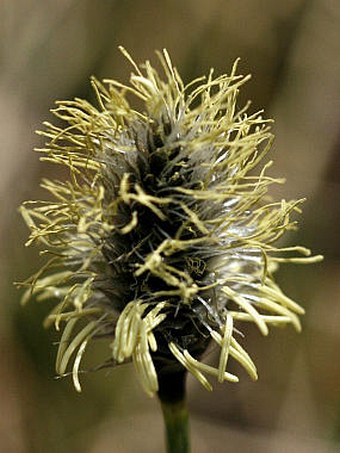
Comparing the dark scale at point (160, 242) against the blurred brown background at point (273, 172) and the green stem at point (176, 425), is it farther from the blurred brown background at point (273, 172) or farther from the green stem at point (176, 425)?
the blurred brown background at point (273, 172)

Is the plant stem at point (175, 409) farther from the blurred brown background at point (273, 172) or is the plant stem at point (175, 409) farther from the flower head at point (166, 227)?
the blurred brown background at point (273, 172)

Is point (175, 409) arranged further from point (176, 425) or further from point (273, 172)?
point (273, 172)

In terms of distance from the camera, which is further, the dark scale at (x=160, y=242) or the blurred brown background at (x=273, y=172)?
the blurred brown background at (x=273, y=172)

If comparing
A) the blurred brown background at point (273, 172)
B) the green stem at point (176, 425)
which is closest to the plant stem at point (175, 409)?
the green stem at point (176, 425)

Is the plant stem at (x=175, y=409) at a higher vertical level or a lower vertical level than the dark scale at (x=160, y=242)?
lower

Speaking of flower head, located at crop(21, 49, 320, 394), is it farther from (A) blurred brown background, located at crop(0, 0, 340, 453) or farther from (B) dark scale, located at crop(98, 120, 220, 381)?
(A) blurred brown background, located at crop(0, 0, 340, 453)

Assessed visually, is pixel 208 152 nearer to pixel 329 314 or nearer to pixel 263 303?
pixel 263 303

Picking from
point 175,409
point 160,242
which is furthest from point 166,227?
point 175,409
